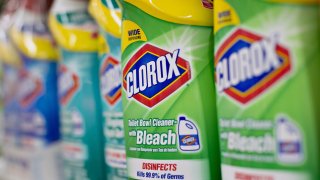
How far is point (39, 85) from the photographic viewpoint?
121 centimetres

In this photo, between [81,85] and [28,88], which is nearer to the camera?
[81,85]

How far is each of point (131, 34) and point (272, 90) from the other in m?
0.26

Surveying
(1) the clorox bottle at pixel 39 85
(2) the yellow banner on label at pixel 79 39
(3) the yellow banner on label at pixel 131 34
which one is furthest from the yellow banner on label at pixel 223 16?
(1) the clorox bottle at pixel 39 85

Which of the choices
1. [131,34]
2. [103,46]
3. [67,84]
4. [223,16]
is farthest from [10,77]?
[223,16]

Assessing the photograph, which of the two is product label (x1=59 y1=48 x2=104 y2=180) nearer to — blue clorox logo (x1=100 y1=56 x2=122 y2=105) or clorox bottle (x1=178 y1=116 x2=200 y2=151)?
blue clorox logo (x1=100 y1=56 x2=122 y2=105)

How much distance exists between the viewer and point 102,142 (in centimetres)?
100

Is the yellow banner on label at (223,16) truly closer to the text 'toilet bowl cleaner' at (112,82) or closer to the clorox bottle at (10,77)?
the text 'toilet bowl cleaner' at (112,82)

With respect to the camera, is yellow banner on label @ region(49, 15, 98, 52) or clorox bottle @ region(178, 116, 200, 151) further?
yellow banner on label @ region(49, 15, 98, 52)

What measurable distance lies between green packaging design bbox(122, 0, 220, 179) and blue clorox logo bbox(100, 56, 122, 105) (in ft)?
0.48

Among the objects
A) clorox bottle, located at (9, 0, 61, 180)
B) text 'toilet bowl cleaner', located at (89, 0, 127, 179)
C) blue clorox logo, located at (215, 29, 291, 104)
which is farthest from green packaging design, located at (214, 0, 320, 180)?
clorox bottle, located at (9, 0, 61, 180)

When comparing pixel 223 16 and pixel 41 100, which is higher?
pixel 223 16

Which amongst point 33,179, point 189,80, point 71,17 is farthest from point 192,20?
point 33,179

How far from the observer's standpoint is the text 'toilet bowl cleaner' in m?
0.86

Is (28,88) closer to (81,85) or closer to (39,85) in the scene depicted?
(39,85)
